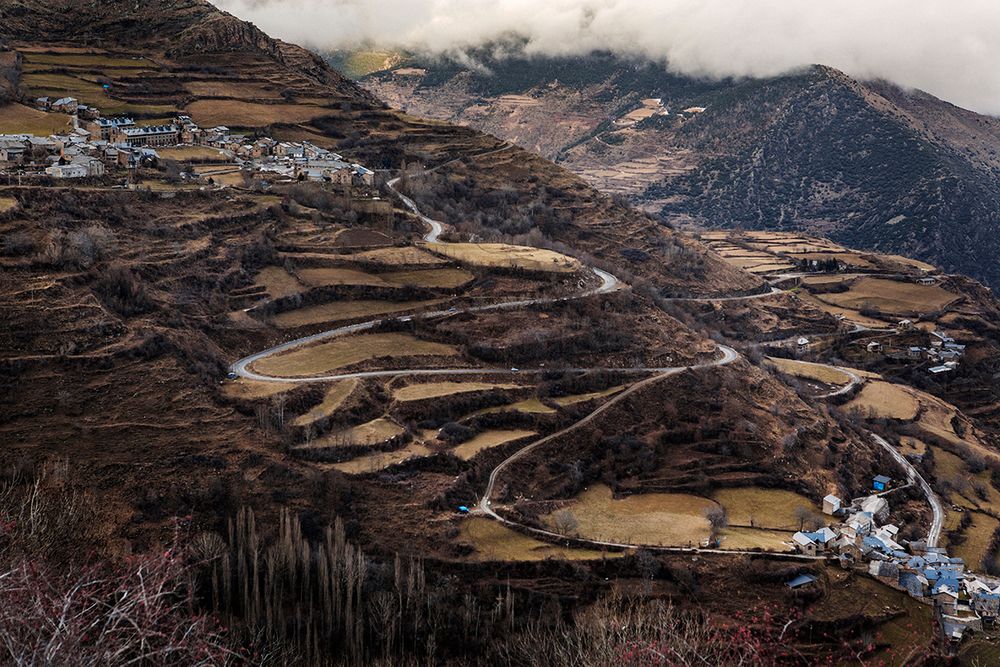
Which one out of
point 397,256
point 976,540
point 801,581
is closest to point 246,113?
point 397,256

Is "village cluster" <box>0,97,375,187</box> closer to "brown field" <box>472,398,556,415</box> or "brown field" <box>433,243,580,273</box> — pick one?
"brown field" <box>433,243,580,273</box>

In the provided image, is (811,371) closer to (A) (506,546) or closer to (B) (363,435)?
(A) (506,546)

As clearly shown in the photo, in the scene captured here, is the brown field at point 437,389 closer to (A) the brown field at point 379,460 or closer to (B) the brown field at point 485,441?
(B) the brown field at point 485,441

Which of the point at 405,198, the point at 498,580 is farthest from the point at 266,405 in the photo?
the point at 405,198

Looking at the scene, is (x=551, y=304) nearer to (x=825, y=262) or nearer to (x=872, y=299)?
(x=872, y=299)

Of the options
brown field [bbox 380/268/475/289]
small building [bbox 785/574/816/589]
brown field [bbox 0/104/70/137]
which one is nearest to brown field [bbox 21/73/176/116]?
brown field [bbox 0/104/70/137]
